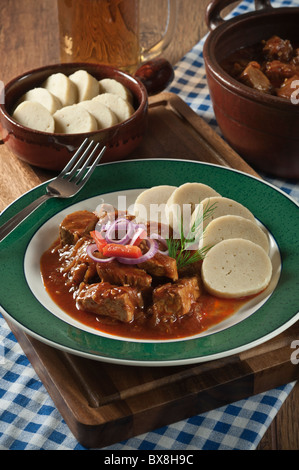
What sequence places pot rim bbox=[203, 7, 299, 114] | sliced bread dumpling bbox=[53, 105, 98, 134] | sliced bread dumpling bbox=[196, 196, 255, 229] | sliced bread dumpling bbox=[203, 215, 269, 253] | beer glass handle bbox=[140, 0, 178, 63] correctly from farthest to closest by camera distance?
beer glass handle bbox=[140, 0, 178, 63] < sliced bread dumpling bbox=[53, 105, 98, 134] < pot rim bbox=[203, 7, 299, 114] < sliced bread dumpling bbox=[196, 196, 255, 229] < sliced bread dumpling bbox=[203, 215, 269, 253]

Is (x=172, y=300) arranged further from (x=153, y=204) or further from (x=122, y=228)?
(x=153, y=204)

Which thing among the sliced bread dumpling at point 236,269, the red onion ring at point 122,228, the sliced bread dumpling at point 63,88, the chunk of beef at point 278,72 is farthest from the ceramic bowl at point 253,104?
the red onion ring at point 122,228

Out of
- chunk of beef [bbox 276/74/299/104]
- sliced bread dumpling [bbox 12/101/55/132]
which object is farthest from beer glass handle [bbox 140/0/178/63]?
chunk of beef [bbox 276/74/299/104]

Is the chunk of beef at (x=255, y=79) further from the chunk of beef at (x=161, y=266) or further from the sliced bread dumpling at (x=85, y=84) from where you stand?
the chunk of beef at (x=161, y=266)

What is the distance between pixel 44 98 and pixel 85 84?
0.28m

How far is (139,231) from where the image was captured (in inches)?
Answer: 111

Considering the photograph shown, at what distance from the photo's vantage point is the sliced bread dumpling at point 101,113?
12.2ft

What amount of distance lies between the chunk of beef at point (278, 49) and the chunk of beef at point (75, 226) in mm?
1700

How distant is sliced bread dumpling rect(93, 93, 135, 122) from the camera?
379 cm

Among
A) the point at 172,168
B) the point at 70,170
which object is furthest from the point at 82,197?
the point at 172,168

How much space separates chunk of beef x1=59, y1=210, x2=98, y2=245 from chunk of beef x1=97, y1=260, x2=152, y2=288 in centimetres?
31

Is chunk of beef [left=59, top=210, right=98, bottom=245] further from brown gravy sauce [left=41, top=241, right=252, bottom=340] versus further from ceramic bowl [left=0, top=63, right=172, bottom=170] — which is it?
ceramic bowl [left=0, top=63, right=172, bottom=170]

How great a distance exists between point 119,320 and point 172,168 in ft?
3.95

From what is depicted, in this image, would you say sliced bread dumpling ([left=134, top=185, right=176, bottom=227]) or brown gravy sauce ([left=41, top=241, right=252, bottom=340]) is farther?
sliced bread dumpling ([left=134, top=185, right=176, bottom=227])
